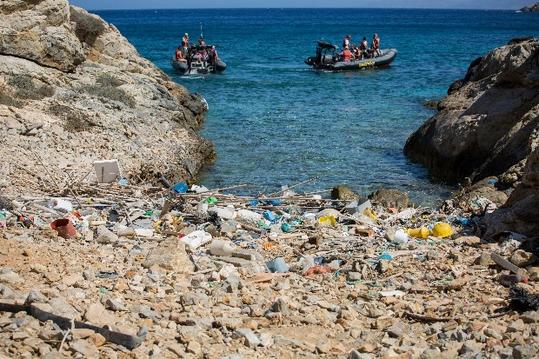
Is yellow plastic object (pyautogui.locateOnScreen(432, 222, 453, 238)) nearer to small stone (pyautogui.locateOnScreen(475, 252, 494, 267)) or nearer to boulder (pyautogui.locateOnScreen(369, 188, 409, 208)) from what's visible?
small stone (pyautogui.locateOnScreen(475, 252, 494, 267))

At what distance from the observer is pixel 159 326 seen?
6.39 m

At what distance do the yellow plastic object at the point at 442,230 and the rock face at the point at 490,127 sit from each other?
3.54 m

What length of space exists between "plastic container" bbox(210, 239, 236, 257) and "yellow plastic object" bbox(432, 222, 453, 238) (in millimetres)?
2974

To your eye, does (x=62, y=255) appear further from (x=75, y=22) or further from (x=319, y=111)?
(x=319, y=111)

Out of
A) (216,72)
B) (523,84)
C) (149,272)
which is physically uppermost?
(523,84)

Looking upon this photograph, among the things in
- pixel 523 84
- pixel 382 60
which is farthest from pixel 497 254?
pixel 382 60

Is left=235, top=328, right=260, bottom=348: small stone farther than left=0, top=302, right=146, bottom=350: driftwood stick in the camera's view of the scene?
Yes

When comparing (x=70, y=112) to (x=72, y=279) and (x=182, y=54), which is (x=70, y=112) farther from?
(x=182, y=54)

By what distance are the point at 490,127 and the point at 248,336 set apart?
10.4 metres

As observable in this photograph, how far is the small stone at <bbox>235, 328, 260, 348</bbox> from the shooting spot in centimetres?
625

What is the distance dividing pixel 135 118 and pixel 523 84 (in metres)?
8.48

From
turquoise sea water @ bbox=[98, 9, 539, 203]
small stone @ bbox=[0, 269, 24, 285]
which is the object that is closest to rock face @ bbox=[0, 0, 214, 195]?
turquoise sea water @ bbox=[98, 9, 539, 203]

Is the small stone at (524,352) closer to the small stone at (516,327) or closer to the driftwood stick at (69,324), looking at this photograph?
the small stone at (516,327)

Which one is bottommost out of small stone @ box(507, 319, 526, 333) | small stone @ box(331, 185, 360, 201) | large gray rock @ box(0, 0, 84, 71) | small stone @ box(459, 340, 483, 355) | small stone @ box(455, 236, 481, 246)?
small stone @ box(331, 185, 360, 201)
